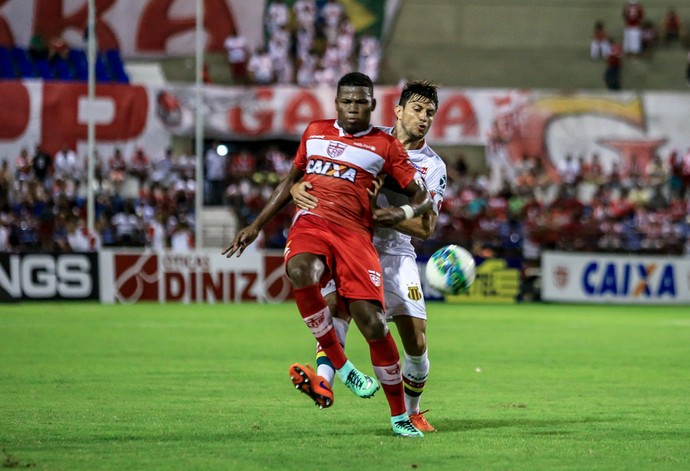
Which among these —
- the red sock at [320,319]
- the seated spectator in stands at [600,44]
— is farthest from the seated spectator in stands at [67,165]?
the red sock at [320,319]

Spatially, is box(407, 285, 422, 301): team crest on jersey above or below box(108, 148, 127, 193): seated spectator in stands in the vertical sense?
above

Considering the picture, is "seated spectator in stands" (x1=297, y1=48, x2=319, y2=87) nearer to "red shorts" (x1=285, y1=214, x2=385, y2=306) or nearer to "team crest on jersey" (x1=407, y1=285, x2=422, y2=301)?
"team crest on jersey" (x1=407, y1=285, x2=422, y2=301)

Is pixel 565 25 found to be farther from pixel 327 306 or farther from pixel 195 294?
pixel 327 306

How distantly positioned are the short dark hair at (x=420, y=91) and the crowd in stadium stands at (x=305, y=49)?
92.7 feet

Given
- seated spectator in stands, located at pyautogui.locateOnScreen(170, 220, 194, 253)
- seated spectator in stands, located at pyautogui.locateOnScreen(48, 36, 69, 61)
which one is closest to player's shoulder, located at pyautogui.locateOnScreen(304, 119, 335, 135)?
seated spectator in stands, located at pyautogui.locateOnScreen(170, 220, 194, 253)

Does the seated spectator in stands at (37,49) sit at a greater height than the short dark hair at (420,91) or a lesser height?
greater

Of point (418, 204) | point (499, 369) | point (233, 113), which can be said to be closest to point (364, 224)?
point (418, 204)

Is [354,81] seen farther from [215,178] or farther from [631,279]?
[215,178]

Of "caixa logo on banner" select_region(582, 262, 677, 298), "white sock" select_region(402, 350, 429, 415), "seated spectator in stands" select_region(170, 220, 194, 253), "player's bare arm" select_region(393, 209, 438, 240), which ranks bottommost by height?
"caixa logo on banner" select_region(582, 262, 677, 298)

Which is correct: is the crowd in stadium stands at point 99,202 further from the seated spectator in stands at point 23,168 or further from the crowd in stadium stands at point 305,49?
the crowd in stadium stands at point 305,49

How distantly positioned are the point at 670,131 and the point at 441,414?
3032cm

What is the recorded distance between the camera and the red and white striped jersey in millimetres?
8250

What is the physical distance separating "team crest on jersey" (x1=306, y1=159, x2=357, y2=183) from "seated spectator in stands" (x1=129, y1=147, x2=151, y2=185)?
25.5 metres

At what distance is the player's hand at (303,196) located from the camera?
27.1 ft
